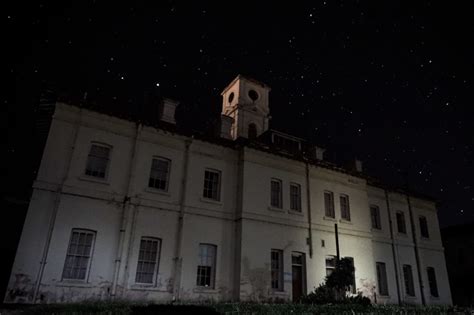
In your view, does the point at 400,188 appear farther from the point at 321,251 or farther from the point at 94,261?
the point at 94,261

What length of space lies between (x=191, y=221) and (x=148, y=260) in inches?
112

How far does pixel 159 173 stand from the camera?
17.5 meters

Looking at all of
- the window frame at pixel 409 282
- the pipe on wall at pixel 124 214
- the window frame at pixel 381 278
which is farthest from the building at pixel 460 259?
the pipe on wall at pixel 124 214

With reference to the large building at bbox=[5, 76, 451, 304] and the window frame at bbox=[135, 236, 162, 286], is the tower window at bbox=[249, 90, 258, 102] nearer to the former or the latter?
the large building at bbox=[5, 76, 451, 304]

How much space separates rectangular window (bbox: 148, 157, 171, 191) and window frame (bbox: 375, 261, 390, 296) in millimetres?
15742

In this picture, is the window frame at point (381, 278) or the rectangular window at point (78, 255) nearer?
the rectangular window at point (78, 255)

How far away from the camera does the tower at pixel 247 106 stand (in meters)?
30.3

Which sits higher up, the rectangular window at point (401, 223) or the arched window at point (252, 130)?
the arched window at point (252, 130)

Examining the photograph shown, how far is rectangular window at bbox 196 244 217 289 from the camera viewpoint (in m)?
16.9

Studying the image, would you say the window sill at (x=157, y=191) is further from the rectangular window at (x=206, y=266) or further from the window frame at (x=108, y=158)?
the rectangular window at (x=206, y=266)

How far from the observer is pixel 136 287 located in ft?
49.4

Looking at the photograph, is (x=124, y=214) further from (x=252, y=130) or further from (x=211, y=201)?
(x=252, y=130)

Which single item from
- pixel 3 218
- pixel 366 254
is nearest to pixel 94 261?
pixel 3 218

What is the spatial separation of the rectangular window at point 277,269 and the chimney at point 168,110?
9.48m
